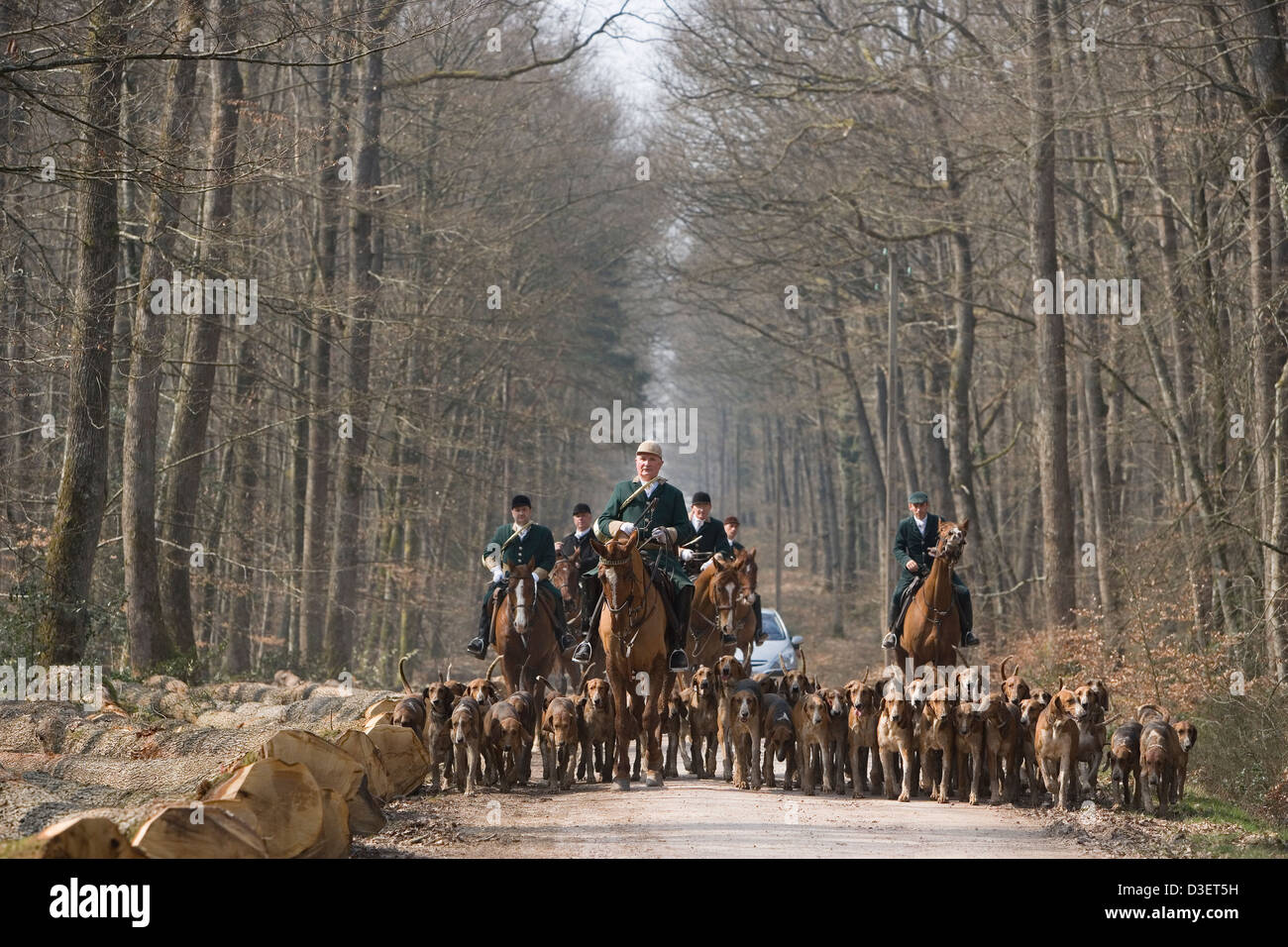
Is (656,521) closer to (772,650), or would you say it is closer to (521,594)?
(521,594)

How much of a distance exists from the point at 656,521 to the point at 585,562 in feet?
11.4

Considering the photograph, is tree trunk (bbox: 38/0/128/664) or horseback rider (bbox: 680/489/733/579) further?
horseback rider (bbox: 680/489/733/579)

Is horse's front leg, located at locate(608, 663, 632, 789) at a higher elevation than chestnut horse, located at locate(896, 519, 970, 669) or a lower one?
lower

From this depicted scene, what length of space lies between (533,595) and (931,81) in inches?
694

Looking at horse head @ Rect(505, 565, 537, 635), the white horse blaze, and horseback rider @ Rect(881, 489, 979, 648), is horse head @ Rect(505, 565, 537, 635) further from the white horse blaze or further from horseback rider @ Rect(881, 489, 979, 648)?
horseback rider @ Rect(881, 489, 979, 648)

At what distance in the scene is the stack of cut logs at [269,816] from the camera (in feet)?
23.7

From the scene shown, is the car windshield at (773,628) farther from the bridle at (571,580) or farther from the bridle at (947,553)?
the bridle at (947,553)

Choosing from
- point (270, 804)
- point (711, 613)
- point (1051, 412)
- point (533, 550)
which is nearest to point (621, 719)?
point (533, 550)

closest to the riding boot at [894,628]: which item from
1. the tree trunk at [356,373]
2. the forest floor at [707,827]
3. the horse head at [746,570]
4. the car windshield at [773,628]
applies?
the horse head at [746,570]

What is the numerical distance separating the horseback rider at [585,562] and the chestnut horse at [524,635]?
18.7 inches

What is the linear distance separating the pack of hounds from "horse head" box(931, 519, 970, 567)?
4.80ft

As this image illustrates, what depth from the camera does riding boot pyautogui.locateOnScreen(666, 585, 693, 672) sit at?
1466 cm

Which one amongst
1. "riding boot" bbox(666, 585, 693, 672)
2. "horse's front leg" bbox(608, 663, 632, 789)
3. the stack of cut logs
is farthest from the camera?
"riding boot" bbox(666, 585, 693, 672)

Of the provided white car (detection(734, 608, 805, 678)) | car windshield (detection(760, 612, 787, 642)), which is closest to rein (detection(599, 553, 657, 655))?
white car (detection(734, 608, 805, 678))
